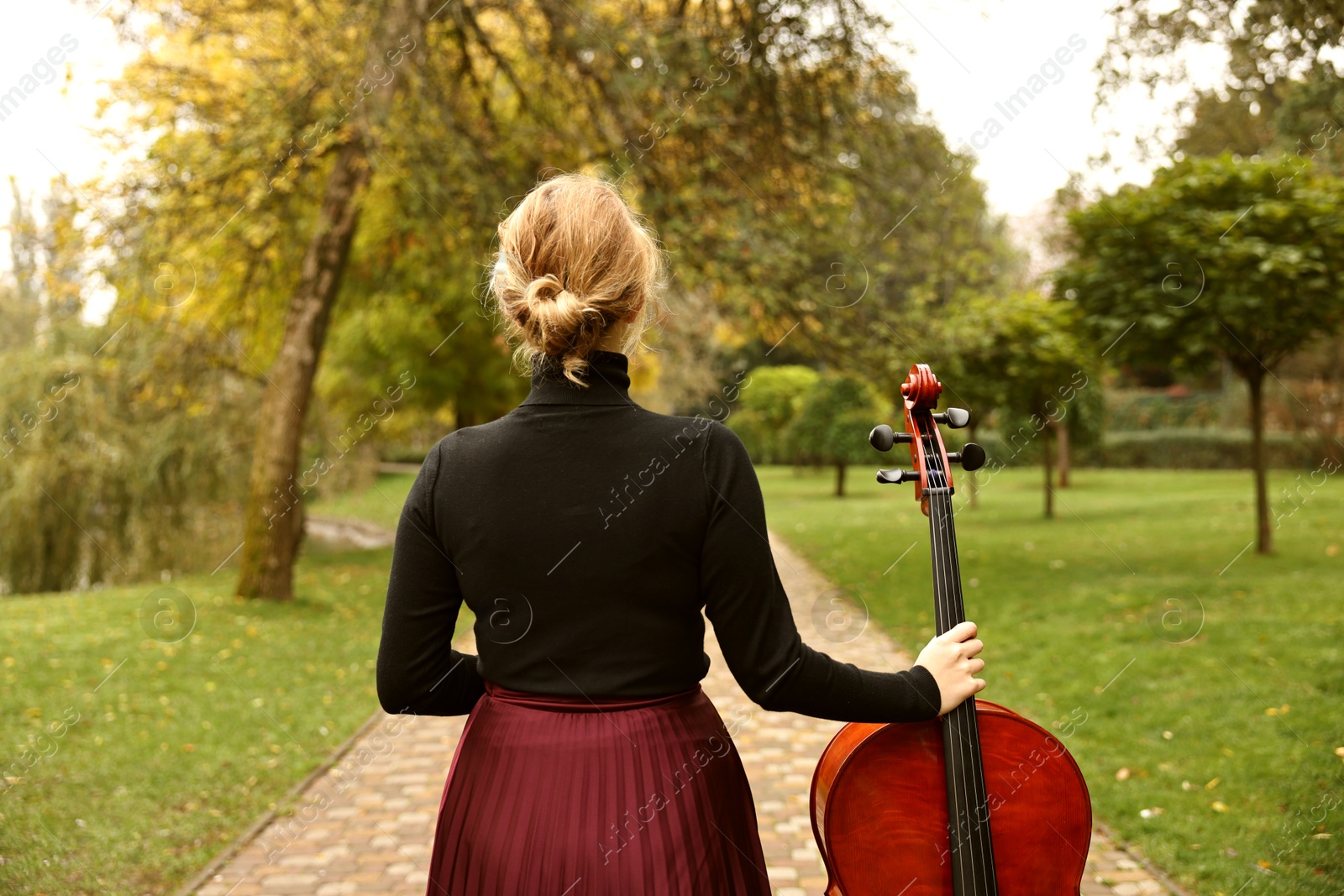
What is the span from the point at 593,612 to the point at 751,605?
0.24m

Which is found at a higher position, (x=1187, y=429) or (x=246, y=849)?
(x=1187, y=429)

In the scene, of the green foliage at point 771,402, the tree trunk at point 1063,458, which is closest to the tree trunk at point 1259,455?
the tree trunk at point 1063,458

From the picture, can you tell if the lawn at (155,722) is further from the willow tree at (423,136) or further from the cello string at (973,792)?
the cello string at (973,792)

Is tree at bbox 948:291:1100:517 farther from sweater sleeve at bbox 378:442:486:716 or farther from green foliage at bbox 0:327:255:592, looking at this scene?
sweater sleeve at bbox 378:442:486:716

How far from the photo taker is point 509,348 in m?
4.80

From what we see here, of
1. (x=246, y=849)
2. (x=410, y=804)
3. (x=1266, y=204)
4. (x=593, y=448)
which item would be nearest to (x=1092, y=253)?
(x=1266, y=204)

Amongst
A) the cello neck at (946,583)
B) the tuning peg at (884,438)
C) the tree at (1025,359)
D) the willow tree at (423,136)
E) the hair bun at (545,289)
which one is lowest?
the cello neck at (946,583)

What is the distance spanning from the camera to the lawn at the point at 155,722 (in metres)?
4.51

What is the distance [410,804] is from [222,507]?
442 inches

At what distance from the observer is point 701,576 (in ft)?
5.10

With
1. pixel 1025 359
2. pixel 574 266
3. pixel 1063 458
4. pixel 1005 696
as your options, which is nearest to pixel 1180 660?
pixel 1005 696

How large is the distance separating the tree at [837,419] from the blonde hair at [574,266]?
23697 mm

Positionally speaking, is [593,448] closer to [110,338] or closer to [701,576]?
[701,576]

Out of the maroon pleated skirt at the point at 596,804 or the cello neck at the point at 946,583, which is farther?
the cello neck at the point at 946,583
